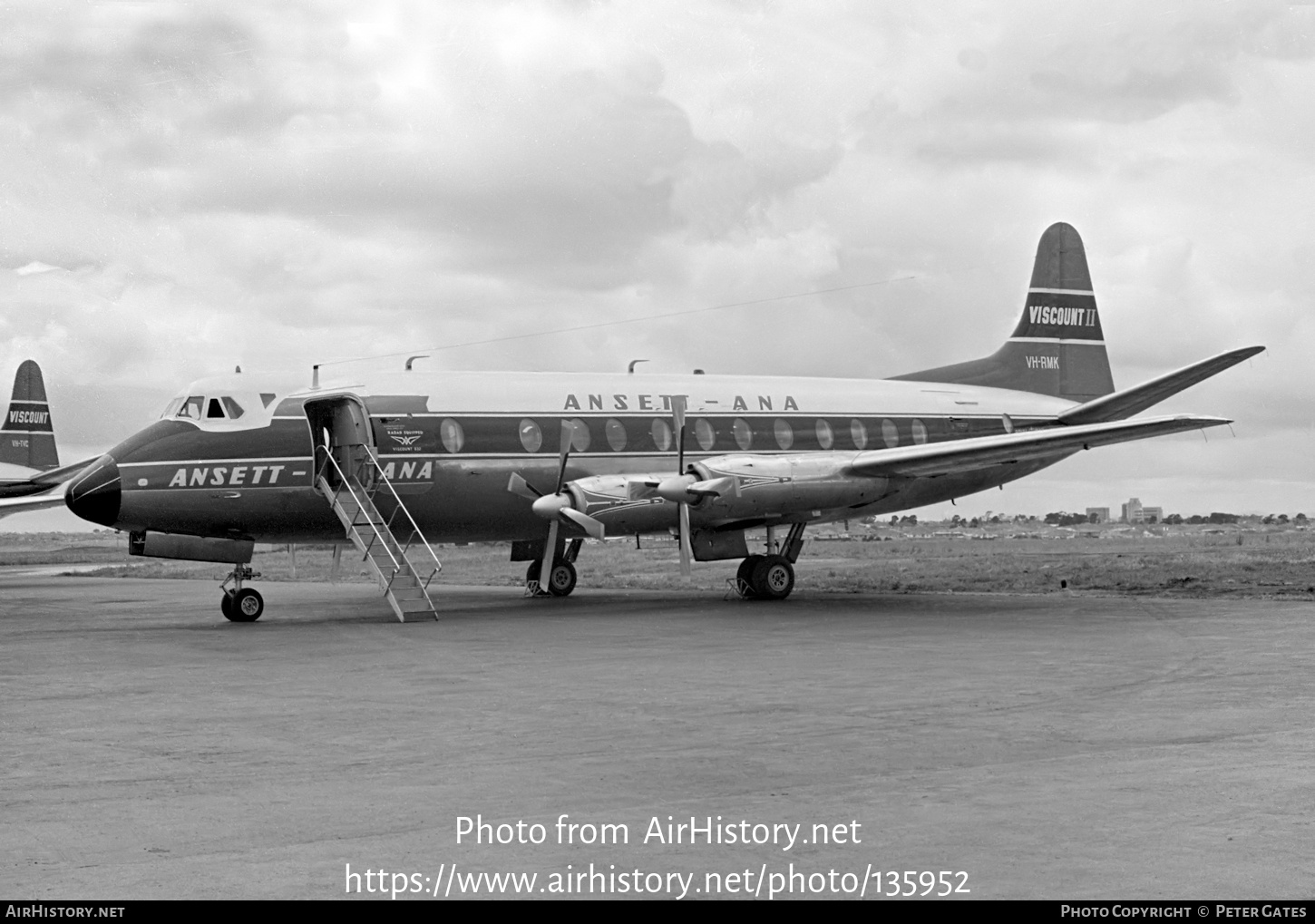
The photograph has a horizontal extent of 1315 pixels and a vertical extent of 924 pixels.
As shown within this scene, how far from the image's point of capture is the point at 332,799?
7645mm

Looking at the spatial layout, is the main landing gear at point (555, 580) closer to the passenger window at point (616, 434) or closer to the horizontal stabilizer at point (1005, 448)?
the passenger window at point (616, 434)

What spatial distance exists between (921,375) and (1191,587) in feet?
23.3

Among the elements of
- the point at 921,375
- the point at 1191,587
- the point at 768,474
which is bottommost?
the point at 1191,587

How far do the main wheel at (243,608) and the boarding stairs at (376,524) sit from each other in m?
1.84

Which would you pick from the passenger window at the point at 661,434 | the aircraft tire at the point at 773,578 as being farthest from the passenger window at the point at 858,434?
the passenger window at the point at 661,434

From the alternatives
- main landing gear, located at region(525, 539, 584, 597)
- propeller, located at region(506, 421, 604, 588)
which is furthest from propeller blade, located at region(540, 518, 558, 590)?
→ main landing gear, located at region(525, 539, 584, 597)

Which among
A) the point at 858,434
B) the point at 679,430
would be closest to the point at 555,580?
the point at 679,430

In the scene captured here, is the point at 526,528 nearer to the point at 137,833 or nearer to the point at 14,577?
the point at 137,833

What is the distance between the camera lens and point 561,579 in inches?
1093

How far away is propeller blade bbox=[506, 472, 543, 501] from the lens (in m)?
23.0

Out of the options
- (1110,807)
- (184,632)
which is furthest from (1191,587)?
(1110,807)

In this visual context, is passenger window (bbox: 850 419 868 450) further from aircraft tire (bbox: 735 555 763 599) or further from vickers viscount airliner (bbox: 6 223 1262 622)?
aircraft tire (bbox: 735 555 763 599)

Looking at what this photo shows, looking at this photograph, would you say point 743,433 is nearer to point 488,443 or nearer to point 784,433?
point 784,433

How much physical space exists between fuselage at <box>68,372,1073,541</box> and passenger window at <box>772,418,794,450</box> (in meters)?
0.02
